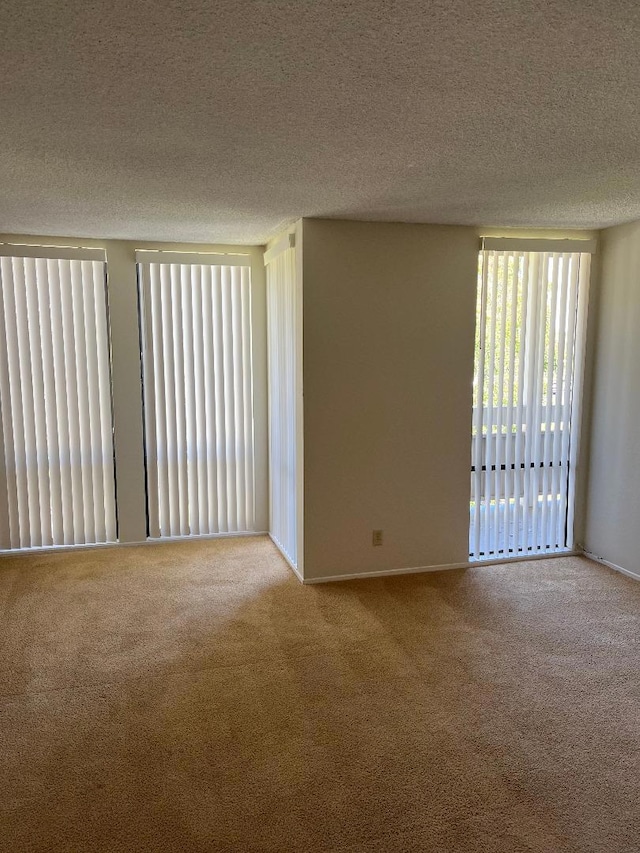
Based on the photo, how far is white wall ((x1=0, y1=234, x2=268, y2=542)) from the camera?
467 centimetres

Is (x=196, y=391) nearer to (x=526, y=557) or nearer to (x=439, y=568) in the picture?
(x=439, y=568)

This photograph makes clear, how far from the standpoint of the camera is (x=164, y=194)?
10.4 ft

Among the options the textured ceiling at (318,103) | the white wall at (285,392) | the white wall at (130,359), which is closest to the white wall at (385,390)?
the white wall at (285,392)

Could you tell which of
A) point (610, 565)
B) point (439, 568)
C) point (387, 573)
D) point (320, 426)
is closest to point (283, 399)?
point (320, 426)

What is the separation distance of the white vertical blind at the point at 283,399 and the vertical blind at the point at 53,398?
1.29 meters

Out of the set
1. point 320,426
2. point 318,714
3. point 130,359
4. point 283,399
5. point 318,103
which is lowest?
point 318,714

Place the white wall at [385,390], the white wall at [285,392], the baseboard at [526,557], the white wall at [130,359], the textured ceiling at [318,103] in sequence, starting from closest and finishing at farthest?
the textured ceiling at [318,103], the white wall at [385,390], the white wall at [285,392], the baseboard at [526,557], the white wall at [130,359]

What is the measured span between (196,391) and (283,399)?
84 centimetres

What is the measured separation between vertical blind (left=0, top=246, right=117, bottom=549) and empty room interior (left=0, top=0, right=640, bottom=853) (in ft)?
0.08

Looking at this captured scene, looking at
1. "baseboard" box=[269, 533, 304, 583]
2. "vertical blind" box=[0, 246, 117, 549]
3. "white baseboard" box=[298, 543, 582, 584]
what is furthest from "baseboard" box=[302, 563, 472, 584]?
"vertical blind" box=[0, 246, 117, 549]

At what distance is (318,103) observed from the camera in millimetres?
1941

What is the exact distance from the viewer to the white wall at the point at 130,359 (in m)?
4.67

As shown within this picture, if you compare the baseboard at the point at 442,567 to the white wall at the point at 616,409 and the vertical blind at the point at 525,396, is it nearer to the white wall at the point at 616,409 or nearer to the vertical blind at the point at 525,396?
the vertical blind at the point at 525,396

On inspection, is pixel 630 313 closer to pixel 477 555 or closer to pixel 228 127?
pixel 477 555
